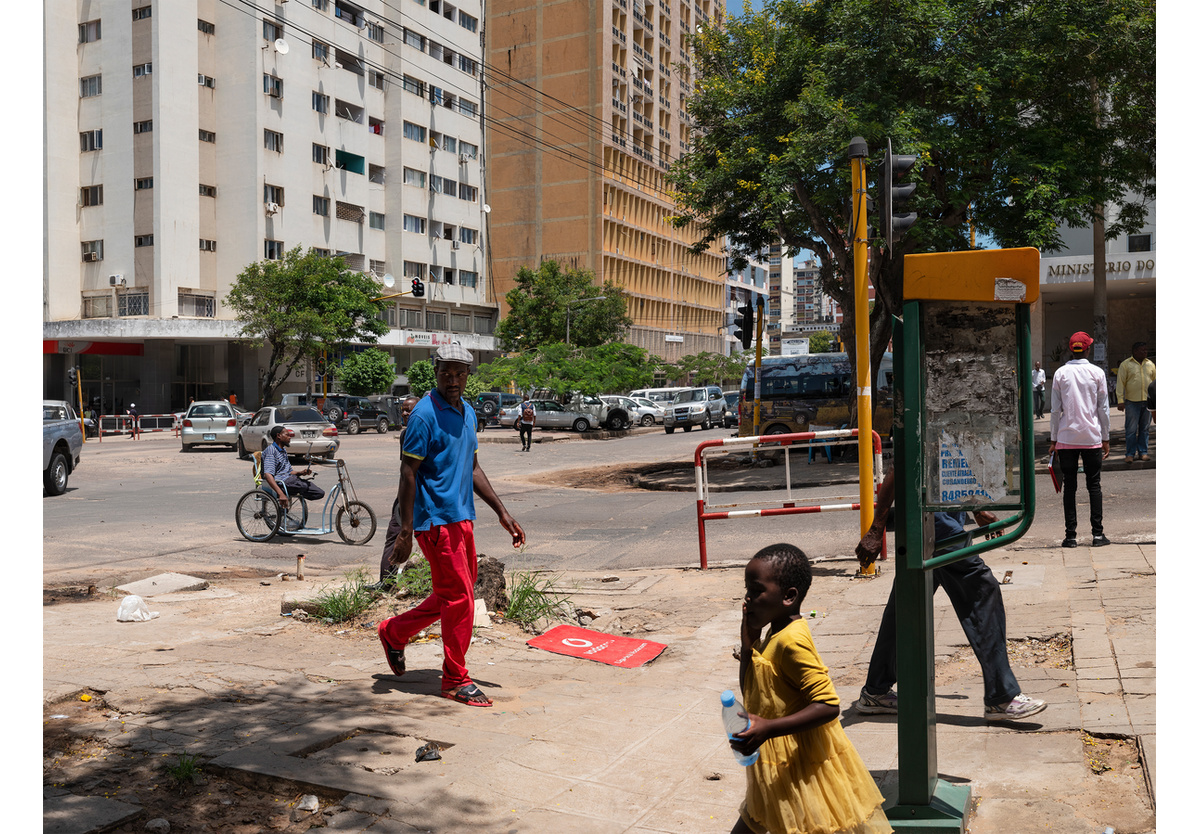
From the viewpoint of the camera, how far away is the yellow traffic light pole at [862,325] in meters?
8.09

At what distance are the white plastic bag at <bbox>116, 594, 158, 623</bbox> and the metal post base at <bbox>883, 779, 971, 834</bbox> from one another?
5.59 m

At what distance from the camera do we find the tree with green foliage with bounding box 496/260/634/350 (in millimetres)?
56969

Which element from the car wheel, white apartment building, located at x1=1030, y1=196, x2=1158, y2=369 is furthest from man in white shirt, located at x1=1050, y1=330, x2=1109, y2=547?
white apartment building, located at x1=1030, y1=196, x2=1158, y2=369

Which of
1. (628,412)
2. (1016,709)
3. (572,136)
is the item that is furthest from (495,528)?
(572,136)

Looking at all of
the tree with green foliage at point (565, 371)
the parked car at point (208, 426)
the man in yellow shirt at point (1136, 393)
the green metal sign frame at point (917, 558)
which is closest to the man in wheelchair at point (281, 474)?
the green metal sign frame at point (917, 558)

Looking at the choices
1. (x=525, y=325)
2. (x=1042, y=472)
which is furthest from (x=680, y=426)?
(x=1042, y=472)

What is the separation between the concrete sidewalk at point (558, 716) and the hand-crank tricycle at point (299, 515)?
4.19 metres

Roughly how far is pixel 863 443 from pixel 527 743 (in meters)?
4.90

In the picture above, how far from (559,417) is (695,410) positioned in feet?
17.8

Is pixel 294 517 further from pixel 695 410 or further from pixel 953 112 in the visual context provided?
pixel 695 410

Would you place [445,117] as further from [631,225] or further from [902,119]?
[902,119]

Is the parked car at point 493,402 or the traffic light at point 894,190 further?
the parked car at point 493,402

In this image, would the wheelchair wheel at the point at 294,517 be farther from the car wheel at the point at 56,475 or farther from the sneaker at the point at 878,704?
the sneaker at the point at 878,704

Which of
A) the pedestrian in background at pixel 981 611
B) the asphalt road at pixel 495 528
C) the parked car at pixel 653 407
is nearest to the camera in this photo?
the pedestrian in background at pixel 981 611
